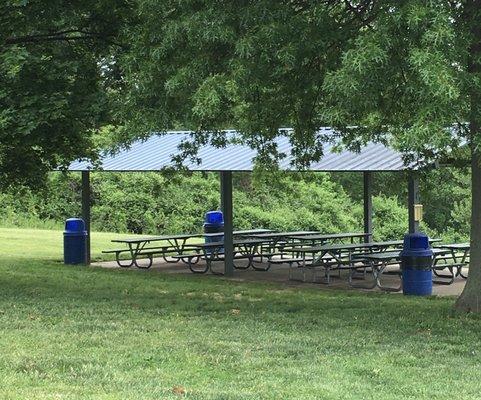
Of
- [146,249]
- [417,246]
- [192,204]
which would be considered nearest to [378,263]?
[417,246]

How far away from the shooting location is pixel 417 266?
13.5 m

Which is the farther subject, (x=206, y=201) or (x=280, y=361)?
(x=206, y=201)

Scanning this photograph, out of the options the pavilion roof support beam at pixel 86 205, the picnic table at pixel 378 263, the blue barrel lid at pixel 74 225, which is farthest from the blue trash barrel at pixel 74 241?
the picnic table at pixel 378 263

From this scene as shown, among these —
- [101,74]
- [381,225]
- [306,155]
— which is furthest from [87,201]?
[381,225]

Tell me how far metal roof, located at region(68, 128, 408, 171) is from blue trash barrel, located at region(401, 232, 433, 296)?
121 centimetres

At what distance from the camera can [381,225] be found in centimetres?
3156

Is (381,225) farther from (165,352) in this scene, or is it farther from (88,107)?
(165,352)

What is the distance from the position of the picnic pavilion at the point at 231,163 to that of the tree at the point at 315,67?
2842 mm

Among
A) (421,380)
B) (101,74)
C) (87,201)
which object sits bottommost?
(421,380)

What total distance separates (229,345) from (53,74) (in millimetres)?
6023

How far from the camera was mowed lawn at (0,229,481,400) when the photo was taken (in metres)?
6.14

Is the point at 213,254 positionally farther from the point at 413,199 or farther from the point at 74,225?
the point at 413,199

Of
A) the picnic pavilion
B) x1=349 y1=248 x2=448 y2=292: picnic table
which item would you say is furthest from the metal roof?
x1=349 y1=248 x2=448 y2=292: picnic table

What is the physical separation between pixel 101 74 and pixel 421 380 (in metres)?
8.50
